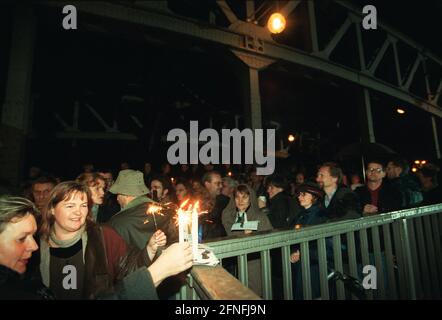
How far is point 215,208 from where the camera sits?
454 centimetres

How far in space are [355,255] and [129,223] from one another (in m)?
2.41

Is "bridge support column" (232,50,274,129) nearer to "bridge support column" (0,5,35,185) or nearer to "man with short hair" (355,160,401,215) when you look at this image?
"man with short hair" (355,160,401,215)

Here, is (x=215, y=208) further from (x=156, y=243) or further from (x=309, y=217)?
(x=156, y=243)

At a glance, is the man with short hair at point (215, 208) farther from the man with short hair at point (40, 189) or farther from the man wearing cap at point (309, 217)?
the man with short hair at point (40, 189)

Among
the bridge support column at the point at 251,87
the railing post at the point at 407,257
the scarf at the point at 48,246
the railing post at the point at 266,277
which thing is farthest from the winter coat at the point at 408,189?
the bridge support column at the point at 251,87

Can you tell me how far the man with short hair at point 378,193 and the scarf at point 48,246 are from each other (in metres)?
3.52

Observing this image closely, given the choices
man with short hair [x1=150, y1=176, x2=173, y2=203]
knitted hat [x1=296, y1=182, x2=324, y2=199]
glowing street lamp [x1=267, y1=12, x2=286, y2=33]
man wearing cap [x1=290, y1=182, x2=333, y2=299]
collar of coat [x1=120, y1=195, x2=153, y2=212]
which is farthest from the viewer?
glowing street lamp [x1=267, y1=12, x2=286, y2=33]

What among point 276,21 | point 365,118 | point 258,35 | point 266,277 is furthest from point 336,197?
point 365,118

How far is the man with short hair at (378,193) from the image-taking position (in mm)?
3638

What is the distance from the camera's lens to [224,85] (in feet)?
39.3

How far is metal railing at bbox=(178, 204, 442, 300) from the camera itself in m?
2.14

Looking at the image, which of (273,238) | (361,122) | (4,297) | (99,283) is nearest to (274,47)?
(361,122)

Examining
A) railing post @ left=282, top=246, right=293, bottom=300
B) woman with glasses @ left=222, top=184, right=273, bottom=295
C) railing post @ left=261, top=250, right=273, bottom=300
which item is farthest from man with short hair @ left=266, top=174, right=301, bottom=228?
railing post @ left=261, top=250, right=273, bottom=300

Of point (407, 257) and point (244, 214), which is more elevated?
point (244, 214)
